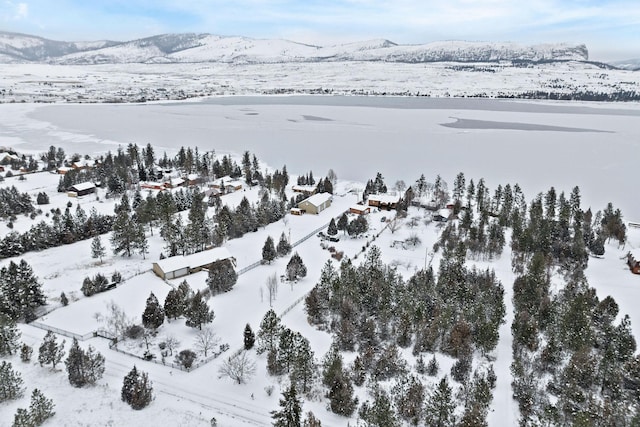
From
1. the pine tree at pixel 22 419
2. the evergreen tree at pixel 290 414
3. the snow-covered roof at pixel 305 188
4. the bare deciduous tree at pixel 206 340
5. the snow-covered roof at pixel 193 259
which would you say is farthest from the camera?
the snow-covered roof at pixel 305 188

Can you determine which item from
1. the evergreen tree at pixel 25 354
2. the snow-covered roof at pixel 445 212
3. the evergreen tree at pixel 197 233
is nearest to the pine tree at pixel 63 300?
the evergreen tree at pixel 25 354

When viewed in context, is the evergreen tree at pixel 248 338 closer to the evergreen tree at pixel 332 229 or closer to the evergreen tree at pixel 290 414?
the evergreen tree at pixel 290 414

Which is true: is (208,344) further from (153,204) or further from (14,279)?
(153,204)

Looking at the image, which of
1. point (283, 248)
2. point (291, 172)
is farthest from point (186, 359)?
point (291, 172)

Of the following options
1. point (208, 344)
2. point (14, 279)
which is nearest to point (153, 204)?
point (14, 279)

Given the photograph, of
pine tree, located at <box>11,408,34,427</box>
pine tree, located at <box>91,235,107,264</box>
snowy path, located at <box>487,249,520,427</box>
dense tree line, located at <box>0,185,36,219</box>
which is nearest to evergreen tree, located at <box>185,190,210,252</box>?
pine tree, located at <box>91,235,107,264</box>

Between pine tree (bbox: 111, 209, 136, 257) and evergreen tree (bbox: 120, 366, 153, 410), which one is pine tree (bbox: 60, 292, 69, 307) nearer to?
pine tree (bbox: 111, 209, 136, 257)

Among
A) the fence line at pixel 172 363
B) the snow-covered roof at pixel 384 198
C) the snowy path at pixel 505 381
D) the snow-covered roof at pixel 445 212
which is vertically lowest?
the snowy path at pixel 505 381
